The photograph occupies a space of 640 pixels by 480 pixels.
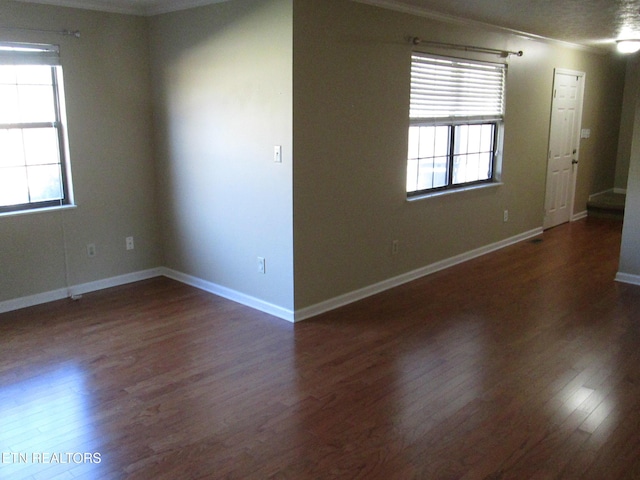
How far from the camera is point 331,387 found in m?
3.18

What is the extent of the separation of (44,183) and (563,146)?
6.09m

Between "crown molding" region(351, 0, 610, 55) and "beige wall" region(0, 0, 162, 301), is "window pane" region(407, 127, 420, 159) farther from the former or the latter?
"beige wall" region(0, 0, 162, 301)

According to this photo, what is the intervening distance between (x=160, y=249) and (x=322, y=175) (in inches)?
80.0

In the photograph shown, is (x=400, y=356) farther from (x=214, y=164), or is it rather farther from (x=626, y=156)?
(x=626, y=156)

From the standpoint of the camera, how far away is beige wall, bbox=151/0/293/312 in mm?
3900

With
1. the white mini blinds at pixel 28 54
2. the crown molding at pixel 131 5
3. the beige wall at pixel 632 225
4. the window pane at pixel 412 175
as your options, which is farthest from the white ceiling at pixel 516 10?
the window pane at pixel 412 175

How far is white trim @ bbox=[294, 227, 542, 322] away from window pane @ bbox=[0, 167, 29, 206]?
7.80 ft

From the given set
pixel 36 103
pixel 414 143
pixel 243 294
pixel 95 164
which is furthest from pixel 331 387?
pixel 36 103

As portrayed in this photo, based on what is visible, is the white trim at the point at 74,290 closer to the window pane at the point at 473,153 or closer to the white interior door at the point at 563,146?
the window pane at the point at 473,153

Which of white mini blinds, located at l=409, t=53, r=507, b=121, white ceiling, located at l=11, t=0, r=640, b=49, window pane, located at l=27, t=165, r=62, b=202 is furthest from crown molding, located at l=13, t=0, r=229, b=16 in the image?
white mini blinds, located at l=409, t=53, r=507, b=121

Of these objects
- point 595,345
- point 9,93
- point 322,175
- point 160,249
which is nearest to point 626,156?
point 595,345

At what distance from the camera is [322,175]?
4.09m

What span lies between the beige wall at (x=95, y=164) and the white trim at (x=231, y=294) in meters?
0.35

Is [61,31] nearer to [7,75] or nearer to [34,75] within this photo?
[34,75]
